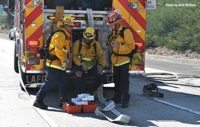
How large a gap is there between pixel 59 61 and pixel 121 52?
1.26m

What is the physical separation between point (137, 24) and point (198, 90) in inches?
96.2

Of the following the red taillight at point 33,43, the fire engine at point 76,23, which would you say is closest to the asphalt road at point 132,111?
the fire engine at point 76,23

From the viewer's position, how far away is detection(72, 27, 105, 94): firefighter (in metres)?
9.55

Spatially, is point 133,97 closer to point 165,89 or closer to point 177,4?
point 165,89

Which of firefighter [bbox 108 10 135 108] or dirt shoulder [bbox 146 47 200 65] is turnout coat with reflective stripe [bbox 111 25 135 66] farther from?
dirt shoulder [bbox 146 47 200 65]

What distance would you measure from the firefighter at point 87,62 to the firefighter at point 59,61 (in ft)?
1.16

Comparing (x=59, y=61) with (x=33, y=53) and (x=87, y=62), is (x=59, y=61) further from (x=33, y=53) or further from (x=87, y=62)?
→ (x=33, y=53)

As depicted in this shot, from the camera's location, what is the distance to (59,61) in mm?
9062

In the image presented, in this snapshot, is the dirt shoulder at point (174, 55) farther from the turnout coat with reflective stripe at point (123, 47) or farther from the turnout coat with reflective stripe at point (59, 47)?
the turnout coat with reflective stripe at point (59, 47)

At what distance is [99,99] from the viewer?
32.7ft

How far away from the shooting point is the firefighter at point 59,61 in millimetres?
8898

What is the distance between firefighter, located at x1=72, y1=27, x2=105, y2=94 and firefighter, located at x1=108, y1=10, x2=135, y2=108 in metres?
0.30

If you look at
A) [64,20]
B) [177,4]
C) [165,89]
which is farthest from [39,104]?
[177,4]

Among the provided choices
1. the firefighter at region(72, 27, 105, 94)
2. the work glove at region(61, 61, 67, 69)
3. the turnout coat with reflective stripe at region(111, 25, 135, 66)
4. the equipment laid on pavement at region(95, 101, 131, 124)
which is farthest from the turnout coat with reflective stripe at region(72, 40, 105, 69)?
the equipment laid on pavement at region(95, 101, 131, 124)
